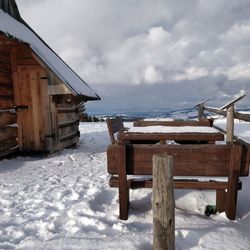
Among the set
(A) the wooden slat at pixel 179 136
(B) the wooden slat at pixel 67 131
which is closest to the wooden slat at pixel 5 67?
(B) the wooden slat at pixel 67 131

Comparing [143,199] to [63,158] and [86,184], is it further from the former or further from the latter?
[63,158]

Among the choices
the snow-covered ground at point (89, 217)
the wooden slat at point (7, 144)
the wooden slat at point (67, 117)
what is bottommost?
the snow-covered ground at point (89, 217)

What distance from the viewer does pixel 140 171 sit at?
3885 millimetres

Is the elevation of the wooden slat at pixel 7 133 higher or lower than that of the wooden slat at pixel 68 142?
higher

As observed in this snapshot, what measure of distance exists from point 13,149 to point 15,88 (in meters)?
1.79

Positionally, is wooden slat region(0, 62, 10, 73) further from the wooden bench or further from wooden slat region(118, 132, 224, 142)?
the wooden bench

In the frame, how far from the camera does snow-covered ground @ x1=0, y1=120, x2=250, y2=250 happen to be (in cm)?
326

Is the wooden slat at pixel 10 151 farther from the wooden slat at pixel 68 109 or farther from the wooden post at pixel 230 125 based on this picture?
the wooden post at pixel 230 125

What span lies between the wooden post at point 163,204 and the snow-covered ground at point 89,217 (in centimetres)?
39

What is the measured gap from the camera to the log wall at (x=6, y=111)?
7.79 m

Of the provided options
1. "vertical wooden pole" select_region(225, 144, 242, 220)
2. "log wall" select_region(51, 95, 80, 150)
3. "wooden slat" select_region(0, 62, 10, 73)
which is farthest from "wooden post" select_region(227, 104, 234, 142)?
"wooden slat" select_region(0, 62, 10, 73)

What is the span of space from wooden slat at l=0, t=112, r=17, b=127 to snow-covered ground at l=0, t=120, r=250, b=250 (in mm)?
1823

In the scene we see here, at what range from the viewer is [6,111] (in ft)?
26.3

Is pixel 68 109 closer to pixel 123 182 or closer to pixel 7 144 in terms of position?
pixel 7 144
